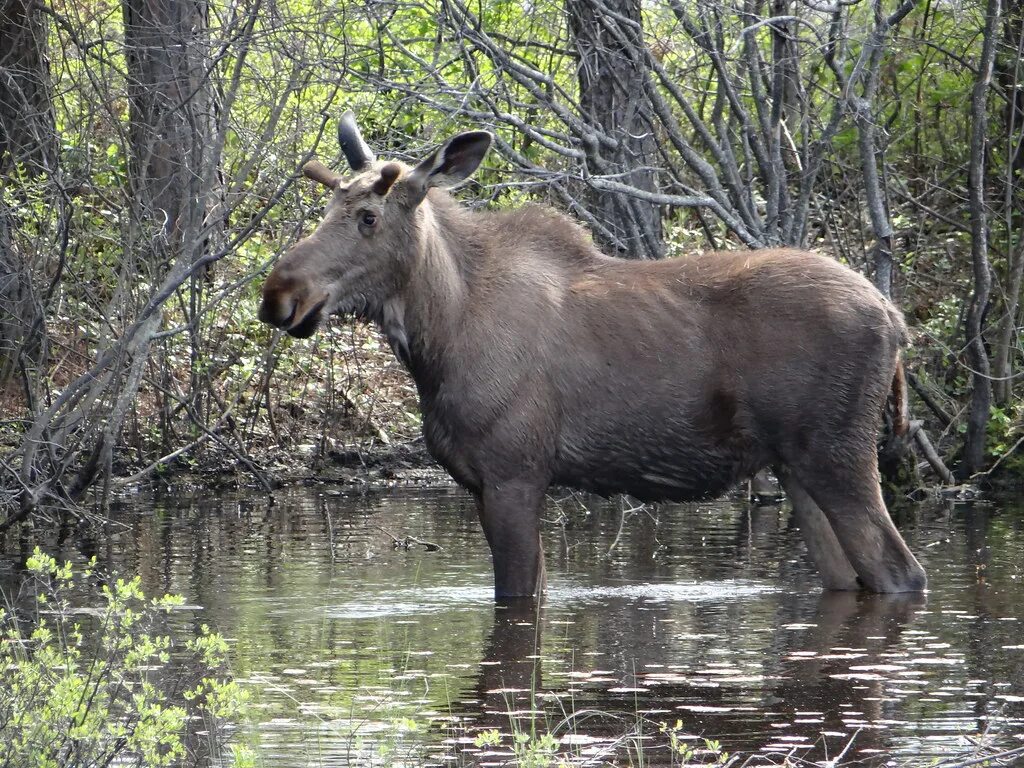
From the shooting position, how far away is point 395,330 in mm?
8570

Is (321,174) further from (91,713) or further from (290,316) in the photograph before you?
(91,713)

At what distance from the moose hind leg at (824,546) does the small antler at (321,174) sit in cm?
292

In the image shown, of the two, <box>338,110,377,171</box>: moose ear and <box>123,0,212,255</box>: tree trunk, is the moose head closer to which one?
<box>338,110,377,171</box>: moose ear

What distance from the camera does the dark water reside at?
19.1 ft

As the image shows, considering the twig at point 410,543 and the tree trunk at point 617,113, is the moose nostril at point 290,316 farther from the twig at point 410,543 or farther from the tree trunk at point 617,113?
the tree trunk at point 617,113

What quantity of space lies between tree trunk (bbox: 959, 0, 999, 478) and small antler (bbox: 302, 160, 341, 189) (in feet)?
19.5

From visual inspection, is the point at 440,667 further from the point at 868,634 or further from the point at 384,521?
the point at 384,521

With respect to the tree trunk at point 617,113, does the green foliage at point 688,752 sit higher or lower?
lower

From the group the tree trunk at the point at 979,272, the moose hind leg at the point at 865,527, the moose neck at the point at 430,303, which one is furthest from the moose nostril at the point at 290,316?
the tree trunk at the point at 979,272

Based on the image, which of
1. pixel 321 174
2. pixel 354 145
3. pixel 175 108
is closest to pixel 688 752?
pixel 321 174

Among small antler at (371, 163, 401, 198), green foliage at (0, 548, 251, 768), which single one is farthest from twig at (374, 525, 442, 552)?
green foliage at (0, 548, 251, 768)

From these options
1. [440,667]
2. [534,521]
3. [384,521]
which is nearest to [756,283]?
[534,521]

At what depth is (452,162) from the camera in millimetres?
8516

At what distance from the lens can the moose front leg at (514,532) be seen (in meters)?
8.35
